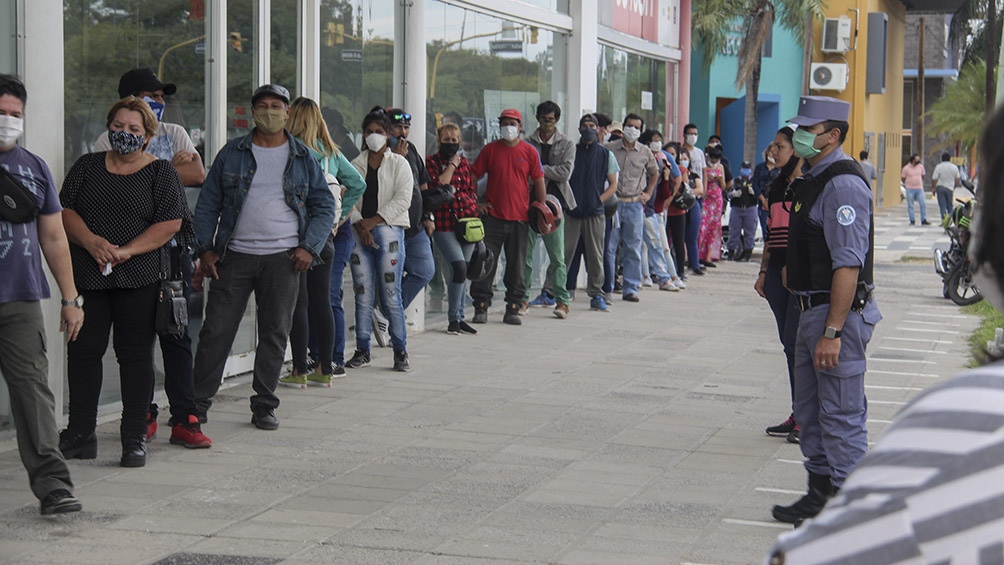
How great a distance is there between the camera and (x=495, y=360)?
36.2 ft

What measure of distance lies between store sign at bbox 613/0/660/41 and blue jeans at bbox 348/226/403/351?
875 centimetres

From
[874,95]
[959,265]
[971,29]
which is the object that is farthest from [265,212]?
[971,29]

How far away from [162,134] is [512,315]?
19.3 ft

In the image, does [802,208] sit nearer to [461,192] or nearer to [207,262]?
[207,262]

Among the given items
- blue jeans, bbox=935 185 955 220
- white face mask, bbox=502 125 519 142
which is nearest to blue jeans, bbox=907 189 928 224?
blue jeans, bbox=935 185 955 220

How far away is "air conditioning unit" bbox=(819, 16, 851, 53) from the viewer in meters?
39.1

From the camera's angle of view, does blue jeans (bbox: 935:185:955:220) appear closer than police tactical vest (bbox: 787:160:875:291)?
No

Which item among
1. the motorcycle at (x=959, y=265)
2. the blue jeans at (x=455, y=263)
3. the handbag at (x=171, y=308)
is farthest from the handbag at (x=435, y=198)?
the motorcycle at (x=959, y=265)

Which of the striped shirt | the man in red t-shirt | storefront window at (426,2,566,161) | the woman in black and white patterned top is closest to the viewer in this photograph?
the striped shirt

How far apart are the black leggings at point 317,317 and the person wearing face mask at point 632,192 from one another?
6650 millimetres

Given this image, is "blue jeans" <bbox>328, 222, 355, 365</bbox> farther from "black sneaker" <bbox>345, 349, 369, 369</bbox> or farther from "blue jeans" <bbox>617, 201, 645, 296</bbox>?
"blue jeans" <bbox>617, 201, 645, 296</bbox>

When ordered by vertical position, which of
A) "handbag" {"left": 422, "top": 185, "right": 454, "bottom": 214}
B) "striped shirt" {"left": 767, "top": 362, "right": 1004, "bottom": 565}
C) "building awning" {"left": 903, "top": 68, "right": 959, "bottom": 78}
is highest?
"building awning" {"left": 903, "top": 68, "right": 959, "bottom": 78}

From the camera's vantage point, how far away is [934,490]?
145cm

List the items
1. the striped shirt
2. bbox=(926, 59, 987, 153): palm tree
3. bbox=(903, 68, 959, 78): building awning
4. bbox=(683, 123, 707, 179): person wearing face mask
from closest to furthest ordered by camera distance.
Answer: the striped shirt, bbox=(683, 123, 707, 179): person wearing face mask, bbox=(926, 59, 987, 153): palm tree, bbox=(903, 68, 959, 78): building awning
